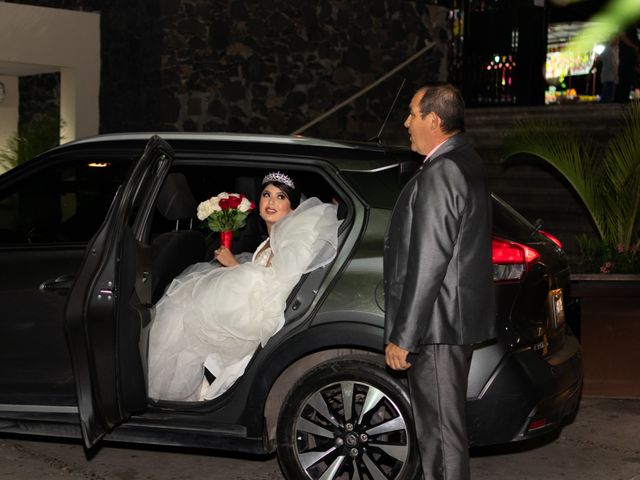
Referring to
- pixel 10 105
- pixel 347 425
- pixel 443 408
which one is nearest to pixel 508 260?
pixel 443 408

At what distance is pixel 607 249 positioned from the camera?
8.16 meters

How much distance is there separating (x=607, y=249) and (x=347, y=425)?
4096 mm

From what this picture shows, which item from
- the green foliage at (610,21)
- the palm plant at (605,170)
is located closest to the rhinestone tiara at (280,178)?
A: the green foliage at (610,21)

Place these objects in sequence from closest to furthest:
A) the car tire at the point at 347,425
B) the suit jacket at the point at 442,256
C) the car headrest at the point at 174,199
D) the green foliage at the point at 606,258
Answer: the suit jacket at the point at 442,256 < the car tire at the point at 347,425 < the car headrest at the point at 174,199 < the green foliage at the point at 606,258

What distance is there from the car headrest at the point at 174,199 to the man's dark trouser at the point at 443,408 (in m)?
1.72

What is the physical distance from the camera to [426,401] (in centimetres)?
416

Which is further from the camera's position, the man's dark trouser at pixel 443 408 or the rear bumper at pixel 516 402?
the rear bumper at pixel 516 402

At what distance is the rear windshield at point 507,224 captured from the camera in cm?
476

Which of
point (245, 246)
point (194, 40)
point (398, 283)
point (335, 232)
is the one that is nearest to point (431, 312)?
point (398, 283)

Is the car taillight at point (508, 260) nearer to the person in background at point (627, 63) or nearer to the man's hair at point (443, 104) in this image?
the man's hair at point (443, 104)

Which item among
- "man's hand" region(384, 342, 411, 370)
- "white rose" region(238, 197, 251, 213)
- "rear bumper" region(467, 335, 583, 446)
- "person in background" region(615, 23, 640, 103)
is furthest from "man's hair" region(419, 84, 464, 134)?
"person in background" region(615, 23, 640, 103)

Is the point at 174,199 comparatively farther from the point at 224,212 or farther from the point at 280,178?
the point at 280,178

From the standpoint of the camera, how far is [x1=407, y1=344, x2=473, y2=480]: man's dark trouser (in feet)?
13.5

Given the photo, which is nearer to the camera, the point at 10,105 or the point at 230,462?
the point at 230,462
